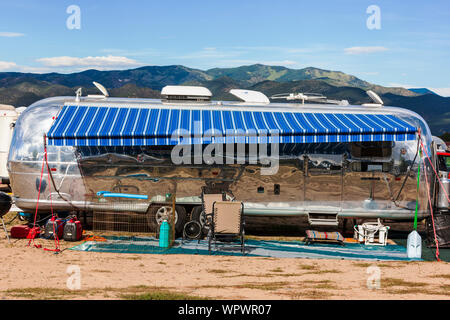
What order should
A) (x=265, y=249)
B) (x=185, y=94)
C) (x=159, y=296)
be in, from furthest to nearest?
(x=185, y=94), (x=265, y=249), (x=159, y=296)

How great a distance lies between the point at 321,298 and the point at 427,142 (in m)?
5.63

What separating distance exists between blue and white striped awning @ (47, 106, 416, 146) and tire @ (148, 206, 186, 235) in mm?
1672

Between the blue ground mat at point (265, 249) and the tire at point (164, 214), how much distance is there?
1.18 feet

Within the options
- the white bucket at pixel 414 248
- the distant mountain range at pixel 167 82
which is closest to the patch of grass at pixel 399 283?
the white bucket at pixel 414 248

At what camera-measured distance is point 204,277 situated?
7961mm

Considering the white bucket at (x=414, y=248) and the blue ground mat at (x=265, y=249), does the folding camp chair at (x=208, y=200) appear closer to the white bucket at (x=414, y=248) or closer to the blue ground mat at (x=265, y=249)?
the blue ground mat at (x=265, y=249)

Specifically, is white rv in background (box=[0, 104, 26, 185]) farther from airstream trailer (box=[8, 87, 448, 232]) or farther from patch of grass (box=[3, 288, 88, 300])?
patch of grass (box=[3, 288, 88, 300])

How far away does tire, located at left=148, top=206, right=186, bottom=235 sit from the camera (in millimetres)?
10836

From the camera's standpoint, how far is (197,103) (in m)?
11.4

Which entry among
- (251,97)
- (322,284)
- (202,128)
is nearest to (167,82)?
(251,97)

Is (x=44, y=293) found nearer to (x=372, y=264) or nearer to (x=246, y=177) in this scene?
(x=246, y=177)

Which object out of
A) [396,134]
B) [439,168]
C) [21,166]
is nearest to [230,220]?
[396,134]

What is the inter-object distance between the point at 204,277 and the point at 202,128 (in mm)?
3441

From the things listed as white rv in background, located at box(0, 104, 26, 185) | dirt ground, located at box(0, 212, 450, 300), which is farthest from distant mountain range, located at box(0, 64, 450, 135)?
dirt ground, located at box(0, 212, 450, 300)
